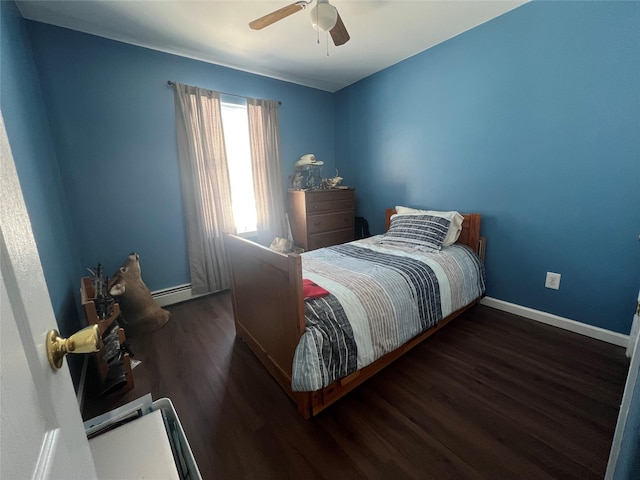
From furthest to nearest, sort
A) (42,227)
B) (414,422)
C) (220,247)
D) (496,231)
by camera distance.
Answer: (220,247)
(496,231)
(42,227)
(414,422)

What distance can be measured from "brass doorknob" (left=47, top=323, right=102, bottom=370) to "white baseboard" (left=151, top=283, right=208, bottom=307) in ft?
8.04

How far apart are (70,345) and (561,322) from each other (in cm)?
288

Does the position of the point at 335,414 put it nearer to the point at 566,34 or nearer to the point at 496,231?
the point at 496,231

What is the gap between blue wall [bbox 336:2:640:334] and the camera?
1.72 metres

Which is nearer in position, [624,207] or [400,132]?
[624,207]

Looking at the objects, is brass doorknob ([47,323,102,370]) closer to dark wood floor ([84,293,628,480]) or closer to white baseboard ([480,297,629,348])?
dark wood floor ([84,293,628,480])

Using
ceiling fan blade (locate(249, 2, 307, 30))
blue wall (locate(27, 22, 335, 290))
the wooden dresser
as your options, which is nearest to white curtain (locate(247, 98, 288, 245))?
the wooden dresser

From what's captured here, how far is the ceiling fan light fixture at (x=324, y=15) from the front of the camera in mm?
1562

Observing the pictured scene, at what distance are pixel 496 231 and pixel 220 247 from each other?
2735 millimetres

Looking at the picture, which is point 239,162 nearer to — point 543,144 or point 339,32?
point 339,32

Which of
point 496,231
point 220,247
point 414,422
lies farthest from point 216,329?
point 496,231

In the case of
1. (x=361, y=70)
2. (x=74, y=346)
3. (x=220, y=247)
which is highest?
(x=361, y=70)

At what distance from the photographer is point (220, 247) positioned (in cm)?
290

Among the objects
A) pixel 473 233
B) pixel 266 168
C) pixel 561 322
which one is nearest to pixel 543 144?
pixel 473 233
